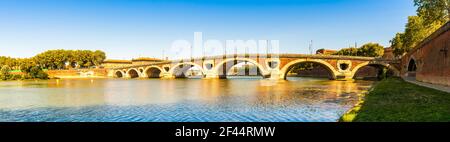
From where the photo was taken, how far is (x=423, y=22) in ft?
158

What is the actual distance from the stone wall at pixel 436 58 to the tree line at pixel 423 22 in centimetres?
779

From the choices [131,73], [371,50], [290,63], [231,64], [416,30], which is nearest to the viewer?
[416,30]

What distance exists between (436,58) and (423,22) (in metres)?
24.1

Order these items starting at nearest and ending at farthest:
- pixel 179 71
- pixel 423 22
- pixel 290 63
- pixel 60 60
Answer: pixel 423 22 → pixel 290 63 → pixel 179 71 → pixel 60 60

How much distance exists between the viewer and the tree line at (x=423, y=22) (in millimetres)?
41037

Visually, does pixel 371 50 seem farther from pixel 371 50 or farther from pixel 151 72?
pixel 151 72

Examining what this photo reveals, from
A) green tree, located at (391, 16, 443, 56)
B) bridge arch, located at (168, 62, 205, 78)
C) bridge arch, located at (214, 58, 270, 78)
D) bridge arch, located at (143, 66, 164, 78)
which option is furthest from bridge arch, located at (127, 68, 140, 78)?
green tree, located at (391, 16, 443, 56)

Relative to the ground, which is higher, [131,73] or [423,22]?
[423,22]

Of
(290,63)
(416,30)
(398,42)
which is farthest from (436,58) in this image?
(398,42)

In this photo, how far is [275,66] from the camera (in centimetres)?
5981

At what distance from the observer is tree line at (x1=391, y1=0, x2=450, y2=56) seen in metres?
41.0

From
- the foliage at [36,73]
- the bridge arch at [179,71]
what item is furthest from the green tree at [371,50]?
the foliage at [36,73]

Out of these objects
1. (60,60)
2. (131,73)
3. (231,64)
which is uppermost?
(60,60)
